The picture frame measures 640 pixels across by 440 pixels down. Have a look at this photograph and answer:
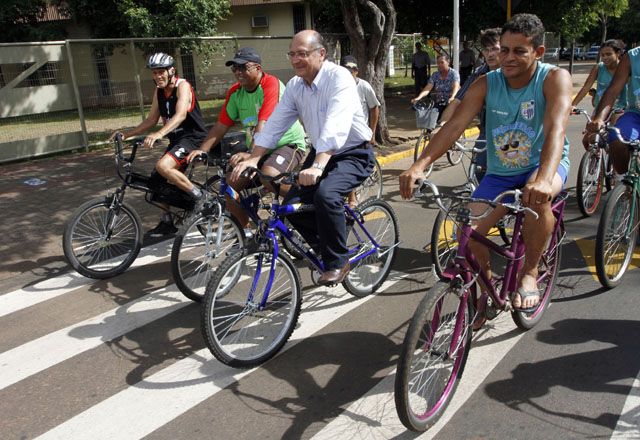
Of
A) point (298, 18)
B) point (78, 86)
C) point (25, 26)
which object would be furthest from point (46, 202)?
point (298, 18)

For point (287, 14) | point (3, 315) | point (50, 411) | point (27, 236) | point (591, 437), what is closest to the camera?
point (591, 437)

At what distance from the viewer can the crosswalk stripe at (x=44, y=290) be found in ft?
15.8

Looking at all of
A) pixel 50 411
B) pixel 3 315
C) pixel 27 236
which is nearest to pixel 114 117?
pixel 27 236

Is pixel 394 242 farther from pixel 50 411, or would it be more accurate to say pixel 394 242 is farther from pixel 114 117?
pixel 114 117

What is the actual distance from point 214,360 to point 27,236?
392 cm

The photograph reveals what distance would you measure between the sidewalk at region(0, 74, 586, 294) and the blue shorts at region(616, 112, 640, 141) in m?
5.17

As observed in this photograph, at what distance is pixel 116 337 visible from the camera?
4.15 m

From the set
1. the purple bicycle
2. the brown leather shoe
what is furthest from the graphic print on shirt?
the brown leather shoe

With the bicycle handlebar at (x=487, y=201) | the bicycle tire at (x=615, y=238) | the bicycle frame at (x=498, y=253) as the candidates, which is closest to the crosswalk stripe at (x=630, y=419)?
the bicycle frame at (x=498, y=253)

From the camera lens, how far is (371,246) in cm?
466

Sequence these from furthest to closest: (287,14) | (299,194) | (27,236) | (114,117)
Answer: (287,14) < (114,117) < (27,236) < (299,194)

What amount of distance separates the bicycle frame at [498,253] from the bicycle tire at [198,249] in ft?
6.33

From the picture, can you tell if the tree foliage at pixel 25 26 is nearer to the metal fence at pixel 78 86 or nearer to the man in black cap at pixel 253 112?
the metal fence at pixel 78 86

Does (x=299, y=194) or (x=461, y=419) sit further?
(x=299, y=194)
